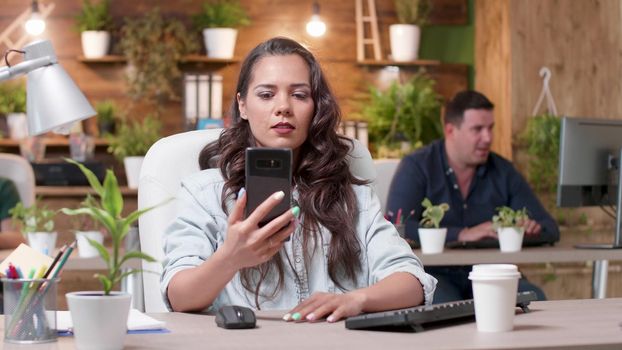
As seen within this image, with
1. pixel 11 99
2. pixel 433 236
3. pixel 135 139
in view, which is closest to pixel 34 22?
pixel 11 99

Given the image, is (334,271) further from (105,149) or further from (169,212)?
(105,149)

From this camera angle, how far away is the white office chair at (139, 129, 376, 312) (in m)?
2.38

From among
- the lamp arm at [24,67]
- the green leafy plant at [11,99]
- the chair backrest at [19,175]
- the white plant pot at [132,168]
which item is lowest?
the white plant pot at [132,168]

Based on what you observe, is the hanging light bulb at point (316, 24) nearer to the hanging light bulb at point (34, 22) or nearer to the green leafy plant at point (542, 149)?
the green leafy plant at point (542, 149)

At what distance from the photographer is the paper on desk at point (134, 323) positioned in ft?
5.54

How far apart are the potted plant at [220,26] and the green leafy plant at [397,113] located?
0.88 meters

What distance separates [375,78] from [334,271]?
450 cm

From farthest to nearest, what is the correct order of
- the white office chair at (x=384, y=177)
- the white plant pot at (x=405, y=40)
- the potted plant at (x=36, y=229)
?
the white plant pot at (x=405, y=40)
the white office chair at (x=384, y=177)
the potted plant at (x=36, y=229)

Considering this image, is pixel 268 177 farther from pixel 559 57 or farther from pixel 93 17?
pixel 93 17

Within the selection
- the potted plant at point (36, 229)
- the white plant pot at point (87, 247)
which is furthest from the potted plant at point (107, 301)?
the potted plant at point (36, 229)

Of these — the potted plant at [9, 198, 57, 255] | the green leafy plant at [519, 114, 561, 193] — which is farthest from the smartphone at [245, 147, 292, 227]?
the green leafy plant at [519, 114, 561, 193]

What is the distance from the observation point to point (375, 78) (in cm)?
663

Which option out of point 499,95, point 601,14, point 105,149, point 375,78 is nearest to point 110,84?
point 105,149

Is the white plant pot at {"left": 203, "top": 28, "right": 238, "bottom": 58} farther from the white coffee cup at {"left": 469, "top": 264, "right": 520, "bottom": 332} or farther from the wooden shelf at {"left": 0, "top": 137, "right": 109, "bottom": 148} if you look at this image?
the white coffee cup at {"left": 469, "top": 264, "right": 520, "bottom": 332}
